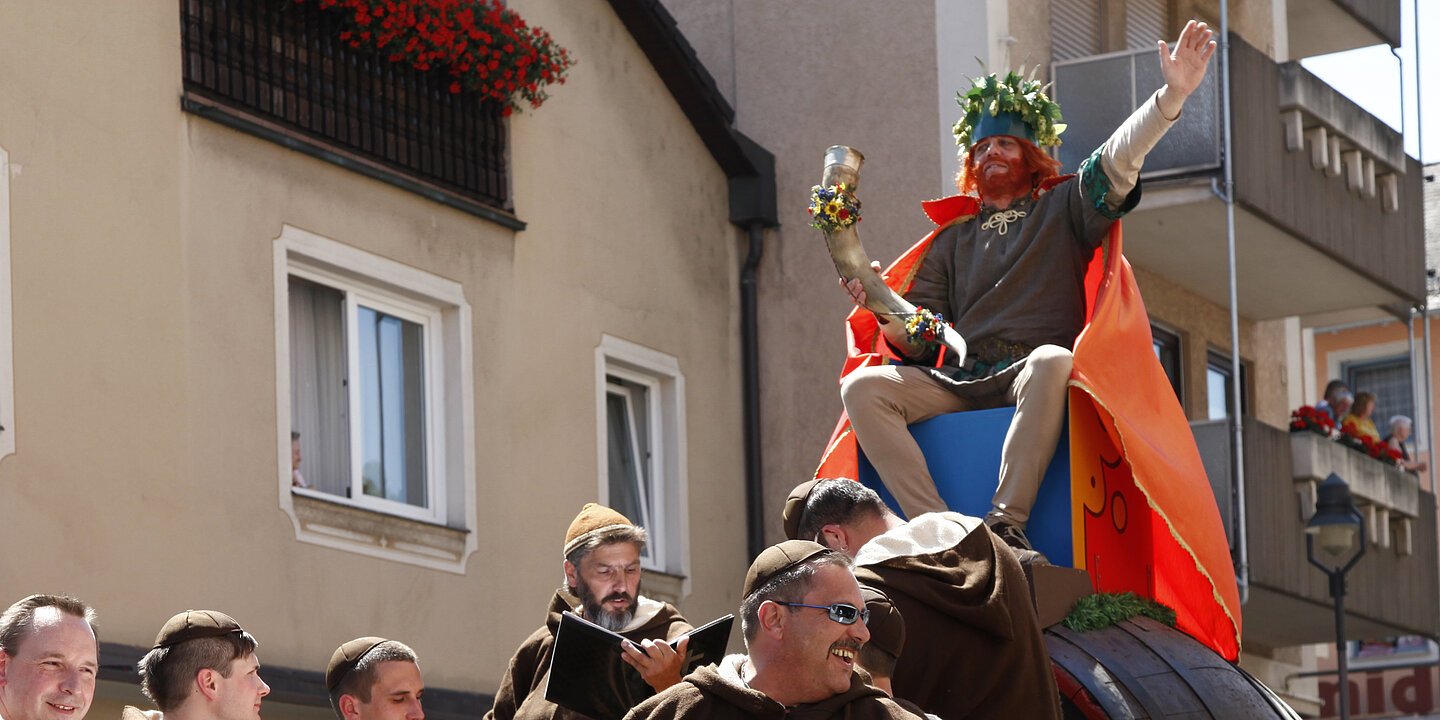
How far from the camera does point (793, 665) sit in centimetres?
500

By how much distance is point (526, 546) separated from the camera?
48.3 ft

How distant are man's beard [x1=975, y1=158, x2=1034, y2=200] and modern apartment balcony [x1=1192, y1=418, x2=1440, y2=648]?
8.14 metres

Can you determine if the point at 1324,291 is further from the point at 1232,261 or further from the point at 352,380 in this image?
the point at 352,380

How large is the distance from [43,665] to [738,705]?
169 cm

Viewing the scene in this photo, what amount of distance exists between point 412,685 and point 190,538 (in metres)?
6.02

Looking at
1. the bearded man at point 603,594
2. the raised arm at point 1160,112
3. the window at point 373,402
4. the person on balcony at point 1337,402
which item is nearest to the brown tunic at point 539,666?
the bearded man at point 603,594

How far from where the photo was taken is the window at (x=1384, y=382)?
31719 mm

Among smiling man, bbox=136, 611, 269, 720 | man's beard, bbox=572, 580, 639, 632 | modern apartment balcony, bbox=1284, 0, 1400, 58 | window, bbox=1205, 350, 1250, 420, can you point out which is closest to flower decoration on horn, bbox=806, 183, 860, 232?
man's beard, bbox=572, 580, 639, 632

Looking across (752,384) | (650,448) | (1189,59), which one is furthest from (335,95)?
(1189,59)

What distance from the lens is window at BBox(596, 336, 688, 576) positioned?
52.5ft

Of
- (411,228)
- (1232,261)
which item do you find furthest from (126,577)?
(1232,261)

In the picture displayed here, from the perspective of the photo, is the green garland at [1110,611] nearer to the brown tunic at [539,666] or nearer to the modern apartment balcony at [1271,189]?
the brown tunic at [539,666]

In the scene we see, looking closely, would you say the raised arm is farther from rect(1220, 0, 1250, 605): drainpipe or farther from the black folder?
rect(1220, 0, 1250, 605): drainpipe

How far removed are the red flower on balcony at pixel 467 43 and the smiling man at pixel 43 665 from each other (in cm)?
786
